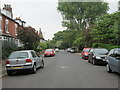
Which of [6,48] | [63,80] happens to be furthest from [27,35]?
[63,80]

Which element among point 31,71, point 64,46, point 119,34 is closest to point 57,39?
point 64,46

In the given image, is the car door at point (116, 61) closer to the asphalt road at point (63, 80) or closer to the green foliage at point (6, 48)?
the asphalt road at point (63, 80)

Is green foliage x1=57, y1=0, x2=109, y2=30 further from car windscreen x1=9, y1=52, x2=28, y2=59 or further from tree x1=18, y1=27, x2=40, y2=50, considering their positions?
car windscreen x1=9, y1=52, x2=28, y2=59

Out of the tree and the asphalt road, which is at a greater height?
the tree

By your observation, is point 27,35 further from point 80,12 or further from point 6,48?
point 80,12

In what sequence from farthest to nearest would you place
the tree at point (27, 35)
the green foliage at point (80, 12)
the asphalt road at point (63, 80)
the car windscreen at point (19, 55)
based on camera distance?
the green foliage at point (80, 12), the tree at point (27, 35), the car windscreen at point (19, 55), the asphalt road at point (63, 80)

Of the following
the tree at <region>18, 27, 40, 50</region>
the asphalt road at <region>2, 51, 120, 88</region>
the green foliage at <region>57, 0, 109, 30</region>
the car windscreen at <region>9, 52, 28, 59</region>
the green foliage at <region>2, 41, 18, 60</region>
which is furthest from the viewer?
the green foliage at <region>57, 0, 109, 30</region>

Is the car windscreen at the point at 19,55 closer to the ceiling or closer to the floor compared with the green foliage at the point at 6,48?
closer to the floor

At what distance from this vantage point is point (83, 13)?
43.7 m

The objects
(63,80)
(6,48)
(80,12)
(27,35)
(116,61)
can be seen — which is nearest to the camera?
(63,80)

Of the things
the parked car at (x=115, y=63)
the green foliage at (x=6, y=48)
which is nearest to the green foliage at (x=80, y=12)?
the green foliage at (x=6, y=48)

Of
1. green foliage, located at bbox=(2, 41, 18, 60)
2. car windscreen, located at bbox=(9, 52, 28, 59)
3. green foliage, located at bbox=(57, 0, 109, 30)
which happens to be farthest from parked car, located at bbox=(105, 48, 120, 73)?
green foliage, located at bbox=(57, 0, 109, 30)

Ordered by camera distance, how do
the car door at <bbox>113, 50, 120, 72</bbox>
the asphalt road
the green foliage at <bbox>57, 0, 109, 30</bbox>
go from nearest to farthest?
the asphalt road < the car door at <bbox>113, 50, 120, 72</bbox> < the green foliage at <bbox>57, 0, 109, 30</bbox>

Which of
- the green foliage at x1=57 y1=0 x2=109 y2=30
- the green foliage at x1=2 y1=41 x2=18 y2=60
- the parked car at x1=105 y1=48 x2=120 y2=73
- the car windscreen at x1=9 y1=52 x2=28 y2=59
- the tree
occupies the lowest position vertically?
the parked car at x1=105 y1=48 x2=120 y2=73
